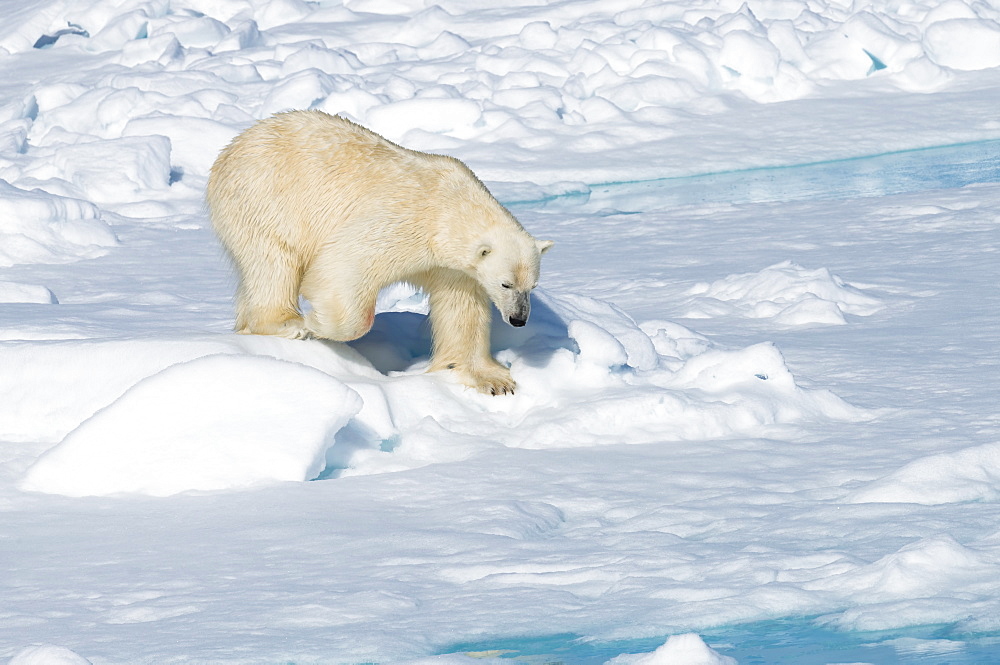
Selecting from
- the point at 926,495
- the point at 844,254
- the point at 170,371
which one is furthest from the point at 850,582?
the point at 844,254

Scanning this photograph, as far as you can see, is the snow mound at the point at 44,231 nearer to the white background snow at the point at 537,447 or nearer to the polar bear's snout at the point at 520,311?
the white background snow at the point at 537,447

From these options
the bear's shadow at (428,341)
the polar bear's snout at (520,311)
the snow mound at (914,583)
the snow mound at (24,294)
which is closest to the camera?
the snow mound at (914,583)

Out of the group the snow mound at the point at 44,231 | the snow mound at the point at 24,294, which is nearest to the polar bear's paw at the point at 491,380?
the snow mound at the point at 24,294

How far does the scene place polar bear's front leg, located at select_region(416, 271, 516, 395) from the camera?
3832mm

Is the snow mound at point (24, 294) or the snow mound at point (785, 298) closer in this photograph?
the snow mound at point (785, 298)

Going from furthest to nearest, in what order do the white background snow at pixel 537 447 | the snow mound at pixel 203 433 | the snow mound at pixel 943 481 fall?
the snow mound at pixel 203 433 < the snow mound at pixel 943 481 < the white background snow at pixel 537 447

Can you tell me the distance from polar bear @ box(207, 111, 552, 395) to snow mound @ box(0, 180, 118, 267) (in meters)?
3.50

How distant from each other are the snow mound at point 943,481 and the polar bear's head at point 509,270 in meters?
1.17

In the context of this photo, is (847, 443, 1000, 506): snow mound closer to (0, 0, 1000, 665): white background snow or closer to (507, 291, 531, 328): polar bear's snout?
(0, 0, 1000, 665): white background snow

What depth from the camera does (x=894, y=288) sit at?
557cm

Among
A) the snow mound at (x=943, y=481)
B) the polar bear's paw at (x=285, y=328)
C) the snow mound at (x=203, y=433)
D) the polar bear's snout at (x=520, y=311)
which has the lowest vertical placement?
the polar bear's paw at (x=285, y=328)

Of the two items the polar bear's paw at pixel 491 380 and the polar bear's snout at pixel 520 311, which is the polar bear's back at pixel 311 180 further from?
the polar bear's paw at pixel 491 380

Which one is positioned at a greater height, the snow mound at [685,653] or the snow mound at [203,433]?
the snow mound at [685,653]

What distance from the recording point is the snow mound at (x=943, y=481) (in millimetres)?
2826
